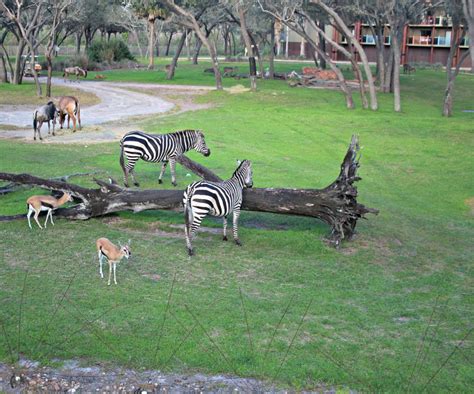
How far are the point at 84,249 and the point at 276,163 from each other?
10.0 m

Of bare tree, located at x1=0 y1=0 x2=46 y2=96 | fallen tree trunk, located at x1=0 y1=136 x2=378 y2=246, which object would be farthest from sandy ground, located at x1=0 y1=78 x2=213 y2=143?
fallen tree trunk, located at x1=0 y1=136 x2=378 y2=246

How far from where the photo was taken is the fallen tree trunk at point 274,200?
12500mm

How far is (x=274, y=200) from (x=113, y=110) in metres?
21.0

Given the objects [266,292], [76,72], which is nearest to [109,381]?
[266,292]

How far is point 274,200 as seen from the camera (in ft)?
42.5

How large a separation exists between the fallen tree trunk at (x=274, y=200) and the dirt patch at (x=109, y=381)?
5.63 meters

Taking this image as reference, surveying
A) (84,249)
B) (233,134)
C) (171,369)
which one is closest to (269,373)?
(171,369)

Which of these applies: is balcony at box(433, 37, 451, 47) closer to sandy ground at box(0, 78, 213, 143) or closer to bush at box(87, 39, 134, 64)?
bush at box(87, 39, 134, 64)

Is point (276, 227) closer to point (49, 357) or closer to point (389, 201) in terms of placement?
point (389, 201)

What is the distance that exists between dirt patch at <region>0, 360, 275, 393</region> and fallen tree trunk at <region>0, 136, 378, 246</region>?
563cm

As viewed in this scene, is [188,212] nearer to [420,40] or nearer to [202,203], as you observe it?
[202,203]

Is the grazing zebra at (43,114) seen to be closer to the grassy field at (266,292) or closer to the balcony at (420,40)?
the grassy field at (266,292)

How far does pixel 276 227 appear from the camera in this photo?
45.5ft

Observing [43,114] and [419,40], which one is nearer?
[43,114]
